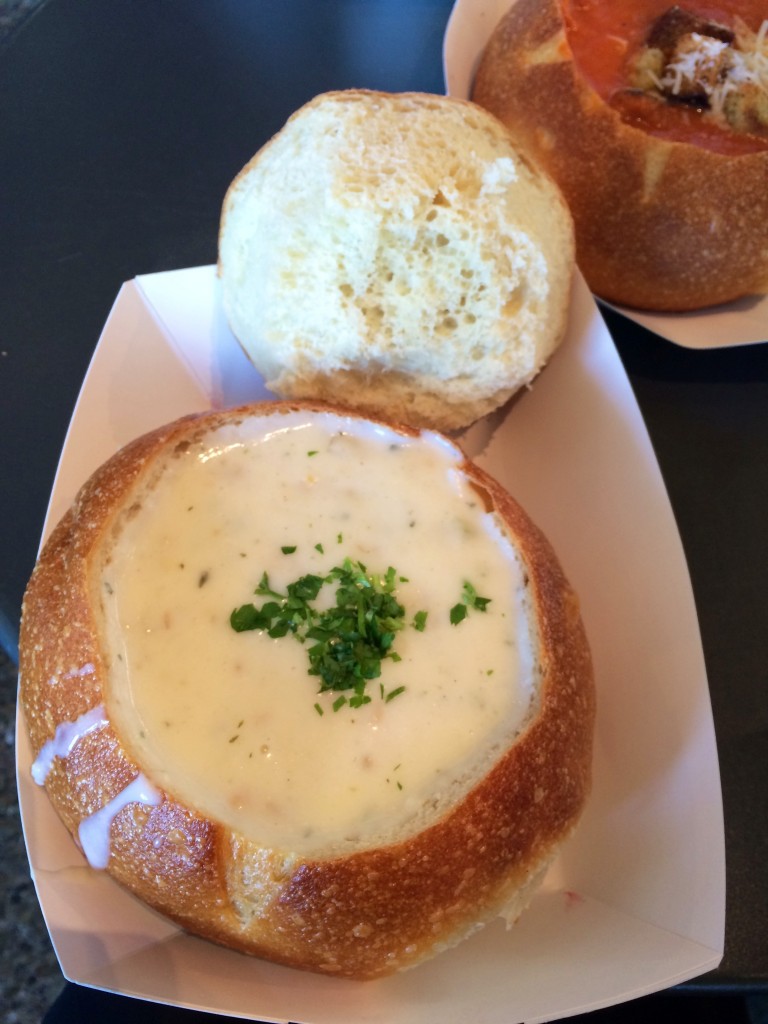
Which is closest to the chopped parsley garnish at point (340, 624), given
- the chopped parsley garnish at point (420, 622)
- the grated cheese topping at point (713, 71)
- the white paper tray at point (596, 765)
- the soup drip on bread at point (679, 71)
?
the chopped parsley garnish at point (420, 622)

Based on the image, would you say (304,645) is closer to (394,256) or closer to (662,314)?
(394,256)

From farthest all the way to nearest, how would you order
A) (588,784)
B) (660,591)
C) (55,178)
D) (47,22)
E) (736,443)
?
(47,22) → (55,178) → (736,443) → (660,591) → (588,784)

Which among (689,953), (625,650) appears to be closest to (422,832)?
(689,953)

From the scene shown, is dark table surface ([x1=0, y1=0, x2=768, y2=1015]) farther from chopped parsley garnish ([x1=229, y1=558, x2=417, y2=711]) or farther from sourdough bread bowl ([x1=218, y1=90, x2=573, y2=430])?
chopped parsley garnish ([x1=229, y1=558, x2=417, y2=711])

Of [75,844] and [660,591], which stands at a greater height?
[75,844]

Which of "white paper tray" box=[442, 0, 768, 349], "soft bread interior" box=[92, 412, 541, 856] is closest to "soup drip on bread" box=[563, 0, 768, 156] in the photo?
"white paper tray" box=[442, 0, 768, 349]

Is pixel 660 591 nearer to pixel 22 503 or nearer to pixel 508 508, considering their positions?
pixel 508 508
